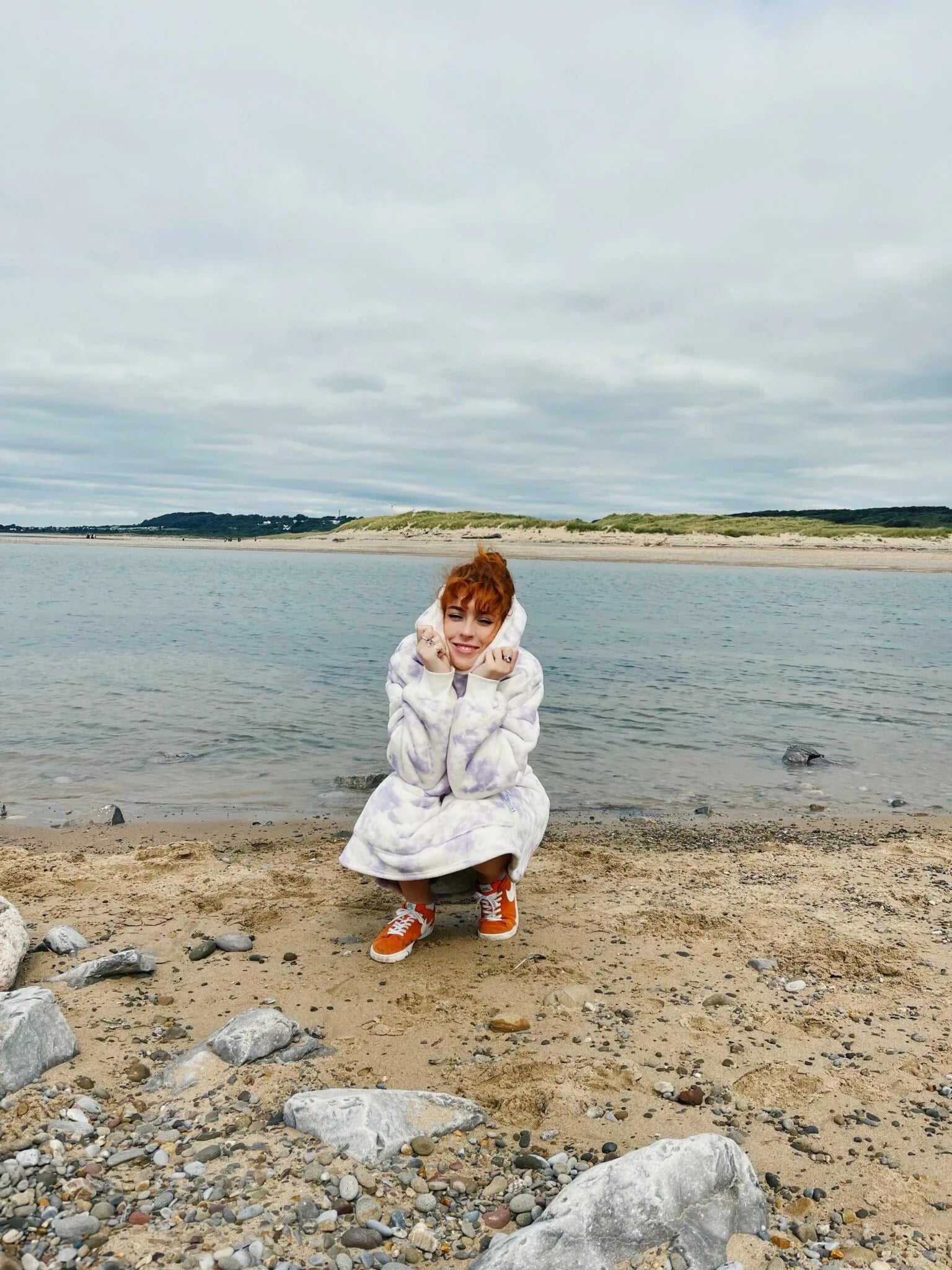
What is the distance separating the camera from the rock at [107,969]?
440cm

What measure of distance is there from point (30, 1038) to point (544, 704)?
10402 millimetres

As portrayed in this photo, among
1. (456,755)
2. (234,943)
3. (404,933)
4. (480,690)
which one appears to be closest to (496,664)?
(480,690)

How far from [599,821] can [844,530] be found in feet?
230

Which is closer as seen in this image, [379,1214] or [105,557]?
[379,1214]

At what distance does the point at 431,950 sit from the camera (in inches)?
194

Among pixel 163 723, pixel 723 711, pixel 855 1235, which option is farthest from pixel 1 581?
pixel 855 1235

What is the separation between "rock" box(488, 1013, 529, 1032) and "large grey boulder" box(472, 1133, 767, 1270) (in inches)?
52.7

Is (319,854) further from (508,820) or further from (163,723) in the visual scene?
(163,723)

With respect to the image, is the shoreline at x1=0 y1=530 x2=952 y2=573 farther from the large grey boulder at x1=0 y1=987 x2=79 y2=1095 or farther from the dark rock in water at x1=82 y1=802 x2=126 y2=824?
the large grey boulder at x1=0 y1=987 x2=79 y2=1095

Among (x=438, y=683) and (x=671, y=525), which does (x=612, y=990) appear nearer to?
(x=438, y=683)

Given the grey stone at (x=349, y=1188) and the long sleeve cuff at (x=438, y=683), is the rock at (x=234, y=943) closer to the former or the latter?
the long sleeve cuff at (x=438, y=683)

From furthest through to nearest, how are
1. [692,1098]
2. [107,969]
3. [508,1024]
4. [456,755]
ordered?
[456,755], [107,969], [508,1024], [692,1098]

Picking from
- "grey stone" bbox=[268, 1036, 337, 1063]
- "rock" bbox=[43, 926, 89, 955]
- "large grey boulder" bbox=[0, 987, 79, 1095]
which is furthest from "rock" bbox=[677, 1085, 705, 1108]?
"rock" bbox=[43, 926, 89, 955]

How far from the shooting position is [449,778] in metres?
4.81
